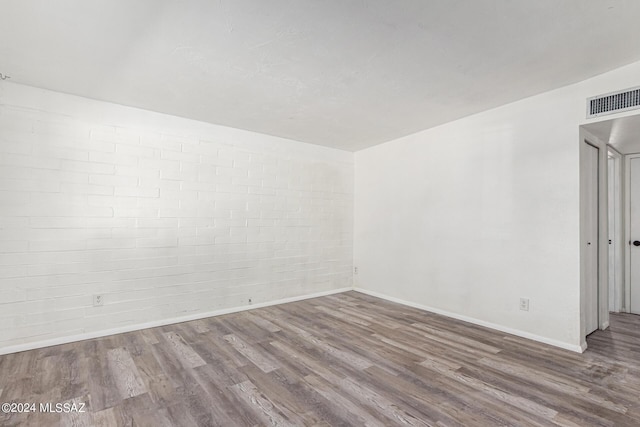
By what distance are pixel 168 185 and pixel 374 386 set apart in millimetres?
3312

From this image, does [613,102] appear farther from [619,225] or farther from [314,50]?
[314,50]

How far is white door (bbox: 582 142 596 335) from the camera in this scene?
10.4 ft

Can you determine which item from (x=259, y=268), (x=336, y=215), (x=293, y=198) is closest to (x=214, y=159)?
(x=293, y=198)

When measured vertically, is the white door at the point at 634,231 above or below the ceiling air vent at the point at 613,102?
below

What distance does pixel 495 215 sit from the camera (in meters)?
3.61

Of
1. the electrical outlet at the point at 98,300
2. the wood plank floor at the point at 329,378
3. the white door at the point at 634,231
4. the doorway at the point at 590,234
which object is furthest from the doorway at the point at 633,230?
the electrical outlet at the point at 98,300

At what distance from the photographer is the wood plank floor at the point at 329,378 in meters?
1.97

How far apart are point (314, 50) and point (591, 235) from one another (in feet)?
11.8

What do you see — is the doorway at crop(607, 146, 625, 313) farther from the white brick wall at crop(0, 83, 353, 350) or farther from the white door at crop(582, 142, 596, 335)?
the white brick wall at crop(0, 83, 353, 350)

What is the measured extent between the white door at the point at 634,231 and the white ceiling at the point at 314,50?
247 centimetres

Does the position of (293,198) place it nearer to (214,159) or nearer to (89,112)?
(214,159)

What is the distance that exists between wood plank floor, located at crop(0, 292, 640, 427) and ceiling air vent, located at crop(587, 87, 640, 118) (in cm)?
230

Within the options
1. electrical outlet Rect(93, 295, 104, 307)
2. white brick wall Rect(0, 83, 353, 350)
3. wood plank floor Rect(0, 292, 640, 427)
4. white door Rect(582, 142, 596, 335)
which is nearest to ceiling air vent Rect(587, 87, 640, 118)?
white door Rect(582, 142, 596, 335)

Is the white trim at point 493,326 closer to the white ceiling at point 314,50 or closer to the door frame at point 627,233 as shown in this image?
the door frame at point 627,233
